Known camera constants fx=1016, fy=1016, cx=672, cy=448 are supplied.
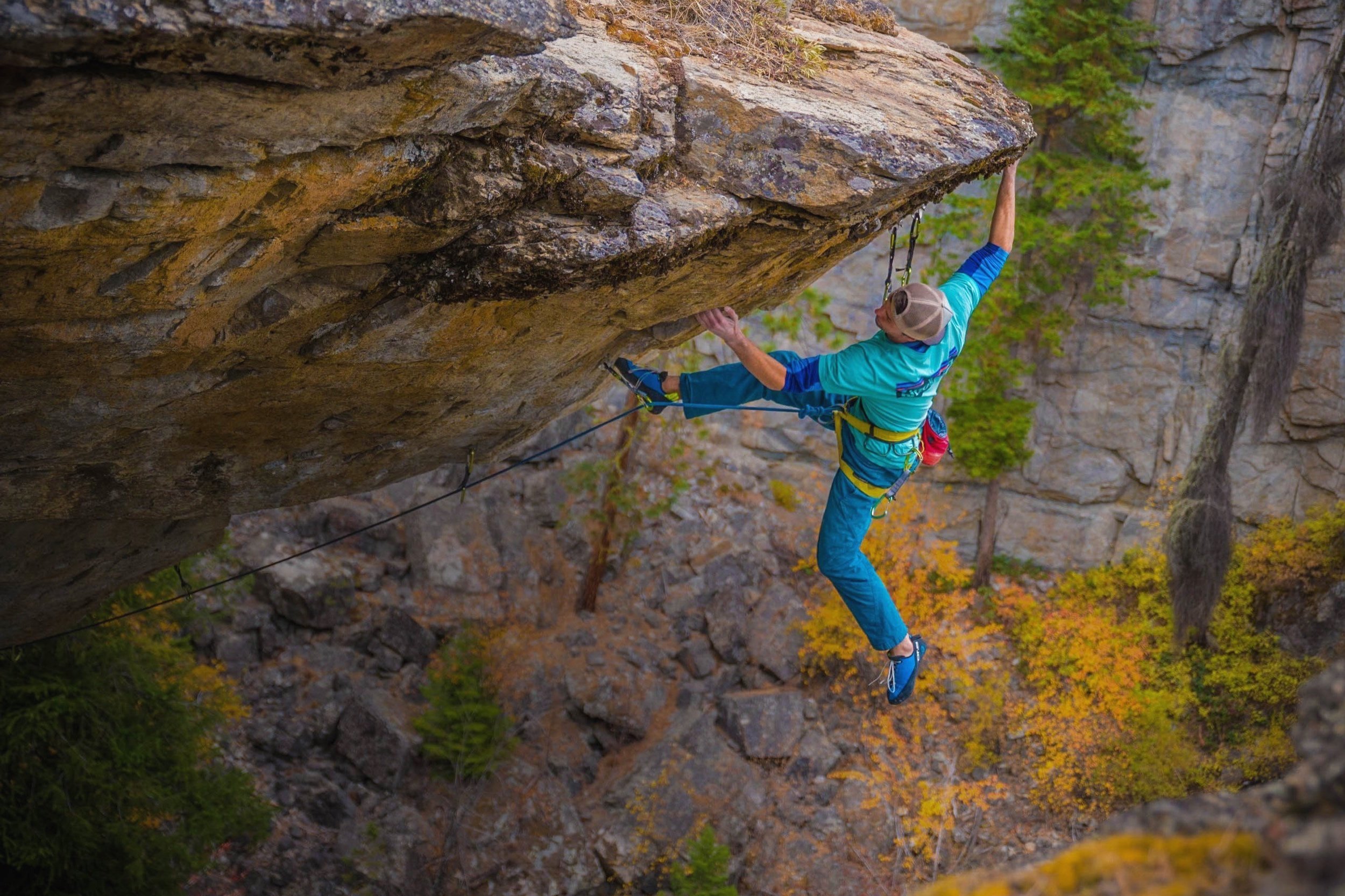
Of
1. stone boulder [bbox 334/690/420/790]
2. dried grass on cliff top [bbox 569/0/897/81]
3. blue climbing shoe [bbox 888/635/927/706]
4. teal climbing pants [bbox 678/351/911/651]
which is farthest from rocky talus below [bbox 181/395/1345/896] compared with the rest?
dried grass on cliff top [bbox 569/0/897/81]

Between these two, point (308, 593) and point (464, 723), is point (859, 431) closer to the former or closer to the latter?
point (464, 723)

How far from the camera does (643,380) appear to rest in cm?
557

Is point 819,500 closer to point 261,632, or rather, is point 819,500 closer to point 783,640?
point 783,640

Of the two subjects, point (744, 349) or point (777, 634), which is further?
point (777, 634)

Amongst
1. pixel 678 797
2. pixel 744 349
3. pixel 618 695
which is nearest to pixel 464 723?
pixel 618 695

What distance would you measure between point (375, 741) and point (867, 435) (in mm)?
7217

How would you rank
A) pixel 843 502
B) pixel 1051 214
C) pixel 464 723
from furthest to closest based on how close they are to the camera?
pixel 1051 214 → pixel 464 723 → pixel 843 502

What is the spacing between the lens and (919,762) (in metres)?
11.4

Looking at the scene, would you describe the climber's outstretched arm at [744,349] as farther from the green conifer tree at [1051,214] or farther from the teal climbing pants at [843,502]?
the green conifer tree at [1051,214]

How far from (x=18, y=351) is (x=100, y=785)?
517cm

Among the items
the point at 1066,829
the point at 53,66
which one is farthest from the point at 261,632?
the point at 53,66

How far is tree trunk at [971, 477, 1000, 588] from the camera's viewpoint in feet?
43.3

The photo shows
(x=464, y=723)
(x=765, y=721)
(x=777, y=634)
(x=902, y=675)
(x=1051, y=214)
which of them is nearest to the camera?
(x=902, y=675)

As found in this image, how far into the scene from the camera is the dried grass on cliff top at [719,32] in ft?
14.4
